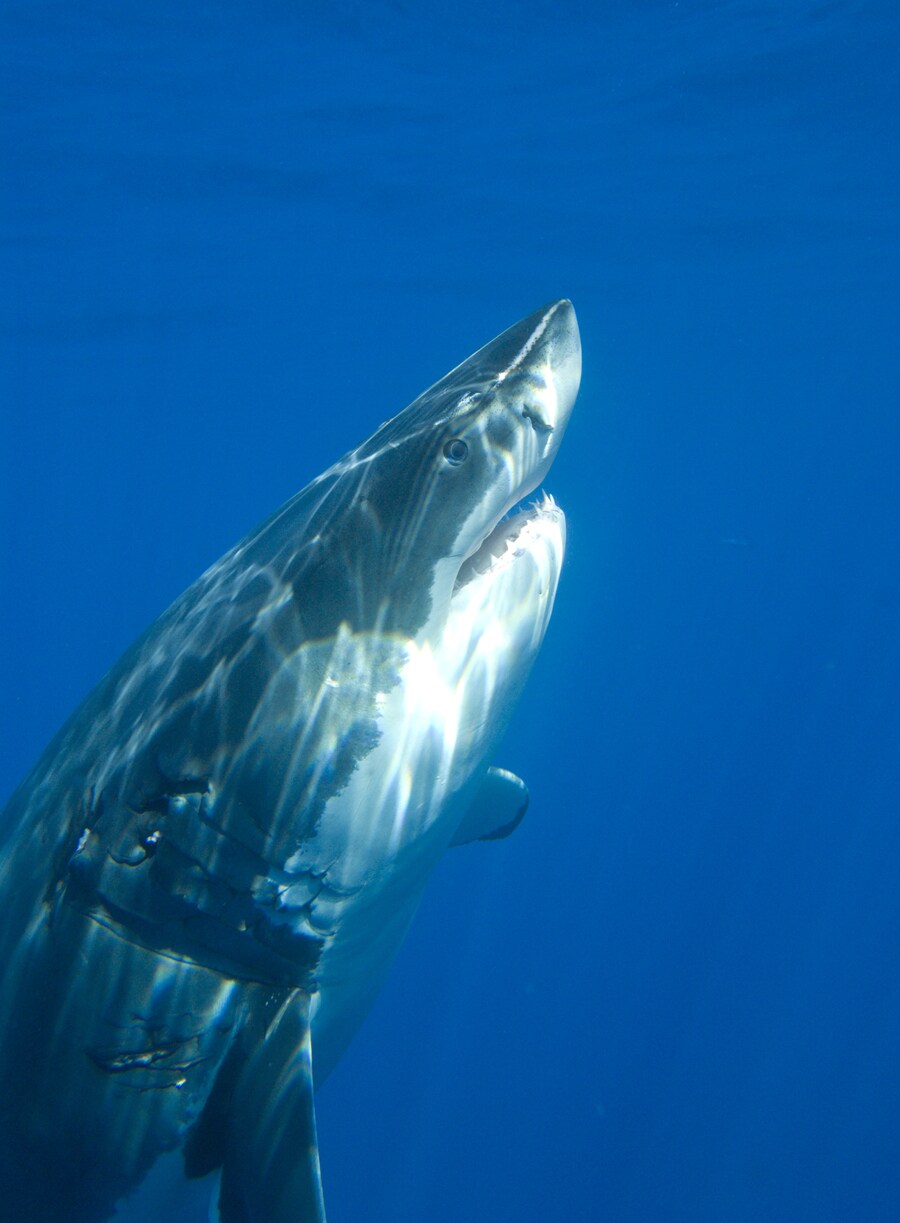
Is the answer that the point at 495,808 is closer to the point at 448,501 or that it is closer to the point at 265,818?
the point at 265,818

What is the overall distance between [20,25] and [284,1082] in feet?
45.8

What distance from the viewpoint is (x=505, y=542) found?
2957 millimetres

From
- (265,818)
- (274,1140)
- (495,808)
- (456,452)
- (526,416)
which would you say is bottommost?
(274,1140)

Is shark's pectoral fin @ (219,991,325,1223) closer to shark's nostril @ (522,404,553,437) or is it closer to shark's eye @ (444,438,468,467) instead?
shark's eye @ (444,438,468,467)

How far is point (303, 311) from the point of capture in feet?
96.1

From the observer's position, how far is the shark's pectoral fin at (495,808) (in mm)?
5066

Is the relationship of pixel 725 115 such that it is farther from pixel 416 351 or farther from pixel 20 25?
pixel 416 351

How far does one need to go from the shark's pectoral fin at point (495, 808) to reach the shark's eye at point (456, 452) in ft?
8.53

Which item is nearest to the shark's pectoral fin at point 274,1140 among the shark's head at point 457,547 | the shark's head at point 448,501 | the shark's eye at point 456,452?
the shark's head at point 457,547

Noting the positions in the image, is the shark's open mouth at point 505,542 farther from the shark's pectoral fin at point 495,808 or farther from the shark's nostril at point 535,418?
the shark's pectoral fin at point 495,808

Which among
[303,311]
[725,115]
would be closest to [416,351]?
[303,311]

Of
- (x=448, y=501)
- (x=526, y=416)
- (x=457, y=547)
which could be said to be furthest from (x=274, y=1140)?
(x=526, y=416)

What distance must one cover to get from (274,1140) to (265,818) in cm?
96

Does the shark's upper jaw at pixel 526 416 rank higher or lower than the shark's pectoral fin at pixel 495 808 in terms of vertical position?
higher
